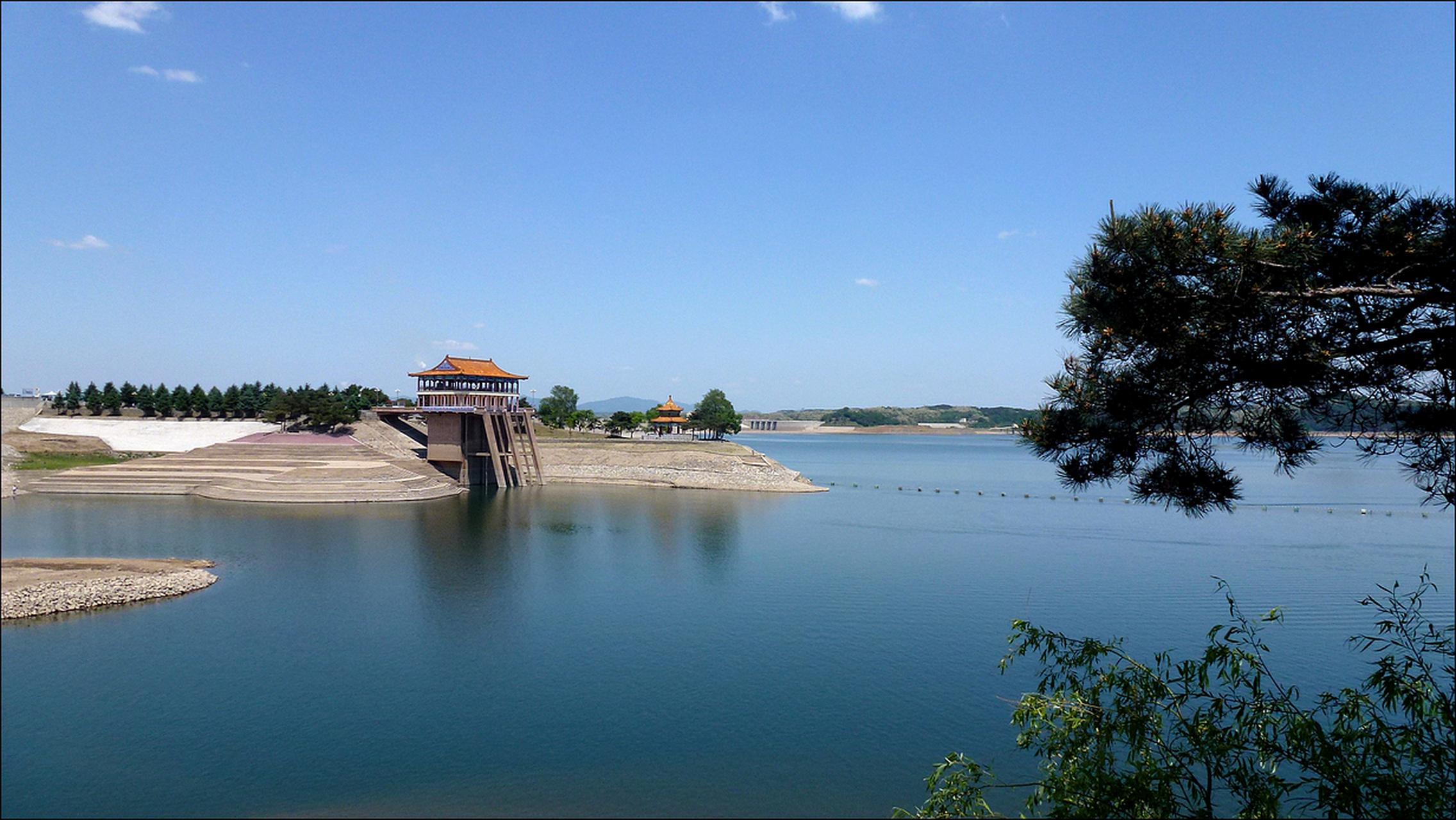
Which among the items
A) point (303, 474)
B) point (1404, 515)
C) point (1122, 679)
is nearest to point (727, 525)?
point (303, 474)

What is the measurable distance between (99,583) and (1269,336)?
Answer: 2271cm

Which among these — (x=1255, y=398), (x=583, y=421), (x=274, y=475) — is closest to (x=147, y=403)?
(x=274, y=475)

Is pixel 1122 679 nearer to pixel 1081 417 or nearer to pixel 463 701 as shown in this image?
pixel 1081 417

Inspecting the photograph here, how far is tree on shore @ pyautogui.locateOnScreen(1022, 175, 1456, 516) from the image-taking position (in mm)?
4957

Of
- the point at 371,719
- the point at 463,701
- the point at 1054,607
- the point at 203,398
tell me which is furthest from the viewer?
the point at 203,398

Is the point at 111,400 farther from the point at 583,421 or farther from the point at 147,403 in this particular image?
the point at 583,421

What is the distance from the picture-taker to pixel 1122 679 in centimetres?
558

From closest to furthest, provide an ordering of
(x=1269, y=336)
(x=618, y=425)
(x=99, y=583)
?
1. (x=1269, y=336)
2. (x=99, y=583)
3. (x=618, y=425)

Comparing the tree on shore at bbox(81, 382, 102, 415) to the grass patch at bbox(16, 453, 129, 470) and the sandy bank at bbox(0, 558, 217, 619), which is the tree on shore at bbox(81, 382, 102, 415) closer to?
the grass patch at bbox(16, 453, 129, 470)

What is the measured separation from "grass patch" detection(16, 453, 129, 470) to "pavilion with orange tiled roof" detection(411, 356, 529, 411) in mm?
15262

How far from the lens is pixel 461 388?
47625 millimetres

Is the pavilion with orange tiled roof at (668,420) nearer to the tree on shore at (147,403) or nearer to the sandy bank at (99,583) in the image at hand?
the tree on shore at (147,403)

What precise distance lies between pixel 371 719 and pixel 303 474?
3057 cm

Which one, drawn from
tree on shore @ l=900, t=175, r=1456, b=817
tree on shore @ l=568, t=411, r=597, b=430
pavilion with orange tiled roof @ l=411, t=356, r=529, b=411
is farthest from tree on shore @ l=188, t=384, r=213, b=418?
tree on shore @ l=900, t=175, r=1456, b=817
